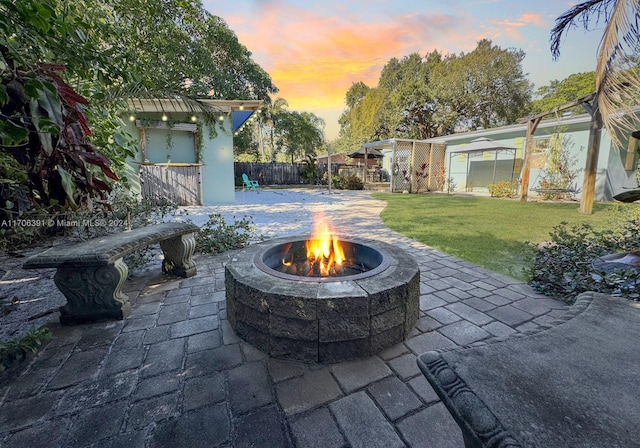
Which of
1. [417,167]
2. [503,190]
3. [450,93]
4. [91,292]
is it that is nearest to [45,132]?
[91,292]

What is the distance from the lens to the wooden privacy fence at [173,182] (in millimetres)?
8109

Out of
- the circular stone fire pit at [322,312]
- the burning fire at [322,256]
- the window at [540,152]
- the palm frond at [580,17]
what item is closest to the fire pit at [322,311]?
the circular stone fire pit at [322,312]

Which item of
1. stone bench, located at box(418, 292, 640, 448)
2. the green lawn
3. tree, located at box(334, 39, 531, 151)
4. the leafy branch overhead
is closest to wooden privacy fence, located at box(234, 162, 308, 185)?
tree, located at box(334, 39, 531, 151)

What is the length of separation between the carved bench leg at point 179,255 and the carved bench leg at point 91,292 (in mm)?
874

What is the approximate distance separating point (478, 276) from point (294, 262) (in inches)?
84.6

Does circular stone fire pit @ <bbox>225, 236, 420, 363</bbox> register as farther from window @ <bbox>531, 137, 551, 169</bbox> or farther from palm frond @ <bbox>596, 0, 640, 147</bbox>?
window @ <bbox>531, 137, 551, 169</bbox>

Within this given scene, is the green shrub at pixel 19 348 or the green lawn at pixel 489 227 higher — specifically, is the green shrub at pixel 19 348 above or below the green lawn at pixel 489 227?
below

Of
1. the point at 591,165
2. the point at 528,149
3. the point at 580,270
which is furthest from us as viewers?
the point at 528,149

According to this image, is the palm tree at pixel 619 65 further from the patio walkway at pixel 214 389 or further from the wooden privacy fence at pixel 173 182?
the wooden privacy fence at pixel 173 182

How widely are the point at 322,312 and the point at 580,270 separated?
3050mm

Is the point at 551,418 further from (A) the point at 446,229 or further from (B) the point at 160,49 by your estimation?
(B) the point at 160,49

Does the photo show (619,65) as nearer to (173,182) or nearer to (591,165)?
(591,165)

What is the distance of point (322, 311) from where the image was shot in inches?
65.4

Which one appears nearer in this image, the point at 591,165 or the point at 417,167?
the point at 591,165
